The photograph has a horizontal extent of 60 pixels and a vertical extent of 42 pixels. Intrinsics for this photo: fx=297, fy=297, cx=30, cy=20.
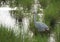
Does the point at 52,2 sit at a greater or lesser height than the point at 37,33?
greater

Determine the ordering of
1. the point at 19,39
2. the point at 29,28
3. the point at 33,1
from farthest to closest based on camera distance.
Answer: the point at 33,1 < the point at 29,28 < the point at 19,39

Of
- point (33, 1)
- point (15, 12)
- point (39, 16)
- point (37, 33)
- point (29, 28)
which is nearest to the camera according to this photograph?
point (37, 33)

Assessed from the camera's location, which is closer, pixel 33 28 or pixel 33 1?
pixel 33 28

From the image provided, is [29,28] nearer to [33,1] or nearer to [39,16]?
[39,16]

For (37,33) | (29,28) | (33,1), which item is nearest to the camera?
(37,33)

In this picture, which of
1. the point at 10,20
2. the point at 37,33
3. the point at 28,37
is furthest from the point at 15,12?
the point at 28,37

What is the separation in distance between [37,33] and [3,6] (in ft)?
6.56

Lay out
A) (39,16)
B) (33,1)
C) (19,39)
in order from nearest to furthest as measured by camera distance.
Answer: (19,39)
(39,16)
(33,1)

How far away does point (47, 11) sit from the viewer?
6656 millimetres

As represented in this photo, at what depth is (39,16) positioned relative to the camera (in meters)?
6.48

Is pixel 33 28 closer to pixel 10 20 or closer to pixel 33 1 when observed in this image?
pixel 10 20

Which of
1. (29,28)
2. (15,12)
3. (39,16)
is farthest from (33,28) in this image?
(15,12)

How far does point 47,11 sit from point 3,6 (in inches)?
48.7

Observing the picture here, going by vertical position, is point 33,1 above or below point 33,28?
above
